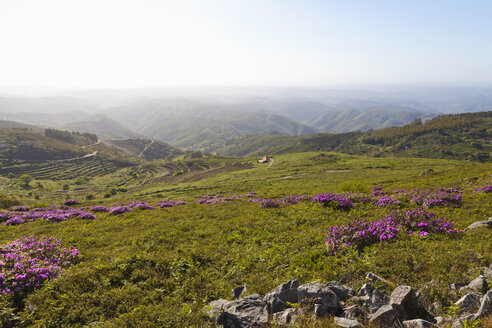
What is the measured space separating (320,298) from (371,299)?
1.73 m

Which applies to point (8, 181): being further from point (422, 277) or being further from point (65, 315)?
point (422, 277)

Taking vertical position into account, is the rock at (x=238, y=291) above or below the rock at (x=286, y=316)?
below

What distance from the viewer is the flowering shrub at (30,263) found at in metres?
10.4

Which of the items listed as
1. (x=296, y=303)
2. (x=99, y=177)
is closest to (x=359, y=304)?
(x=296, y=303)

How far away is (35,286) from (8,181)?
183827 mm

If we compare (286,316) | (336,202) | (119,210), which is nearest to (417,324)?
(286,316)

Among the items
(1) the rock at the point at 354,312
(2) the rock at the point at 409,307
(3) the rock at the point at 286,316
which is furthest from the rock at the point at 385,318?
(3) the rock at the point at 286,316

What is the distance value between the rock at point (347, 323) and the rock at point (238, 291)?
4435 mm

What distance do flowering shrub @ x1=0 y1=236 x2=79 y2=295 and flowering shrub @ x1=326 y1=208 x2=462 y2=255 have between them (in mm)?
15571

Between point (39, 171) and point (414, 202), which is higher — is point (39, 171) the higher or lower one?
the lower one

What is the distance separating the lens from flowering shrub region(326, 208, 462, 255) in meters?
12.9

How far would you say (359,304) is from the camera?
7.73 metres

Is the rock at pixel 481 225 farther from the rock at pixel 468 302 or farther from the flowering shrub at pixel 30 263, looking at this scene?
the flowering shrub at pixel 30 263

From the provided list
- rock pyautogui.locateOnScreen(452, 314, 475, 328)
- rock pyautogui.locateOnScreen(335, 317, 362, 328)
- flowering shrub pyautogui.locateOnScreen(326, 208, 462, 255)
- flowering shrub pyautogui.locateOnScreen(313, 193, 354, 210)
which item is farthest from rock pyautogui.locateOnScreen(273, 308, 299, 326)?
flowering shrub pyautogui.locateOnScreen(313, 193, 354, 210)
